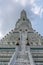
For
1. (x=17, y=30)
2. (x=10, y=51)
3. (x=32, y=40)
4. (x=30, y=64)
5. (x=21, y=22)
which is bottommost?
(x=30, y=64)

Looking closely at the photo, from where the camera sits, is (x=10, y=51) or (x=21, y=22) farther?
(x=21, y=22)

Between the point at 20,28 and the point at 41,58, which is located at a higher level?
the point at 20,28

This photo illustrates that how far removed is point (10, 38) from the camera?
126 feet

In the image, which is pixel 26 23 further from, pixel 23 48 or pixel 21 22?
pixel 23 48

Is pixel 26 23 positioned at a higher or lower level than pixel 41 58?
higher

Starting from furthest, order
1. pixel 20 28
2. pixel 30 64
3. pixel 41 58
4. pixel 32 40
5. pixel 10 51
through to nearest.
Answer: pixel 20 28, pixel 32 40, pixel 10 51, pixel 41 58, pixel 30 64

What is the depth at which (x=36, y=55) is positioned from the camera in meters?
19.0

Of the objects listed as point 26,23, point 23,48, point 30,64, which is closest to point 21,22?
point 26,23

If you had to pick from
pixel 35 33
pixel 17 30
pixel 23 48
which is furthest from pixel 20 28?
pixel 23 48

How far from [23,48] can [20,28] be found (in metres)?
21.2

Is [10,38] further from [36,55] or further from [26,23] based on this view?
[36,55]

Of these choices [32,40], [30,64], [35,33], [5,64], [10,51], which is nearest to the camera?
[30,64]

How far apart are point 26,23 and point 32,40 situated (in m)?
8.92

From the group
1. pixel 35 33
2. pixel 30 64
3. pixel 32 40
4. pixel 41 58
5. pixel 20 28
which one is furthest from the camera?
pixel 20 28
